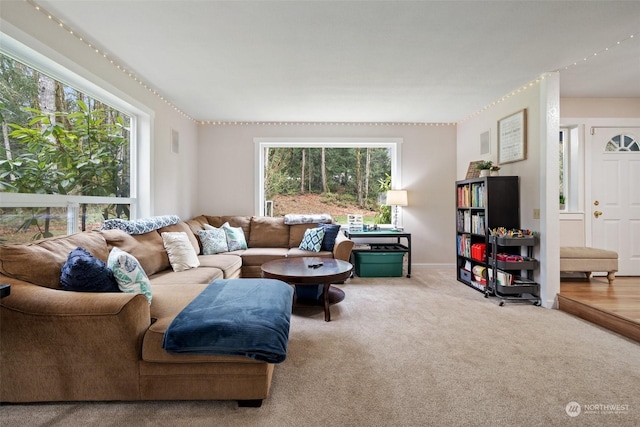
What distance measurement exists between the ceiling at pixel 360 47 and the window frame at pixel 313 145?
1023 millimetres

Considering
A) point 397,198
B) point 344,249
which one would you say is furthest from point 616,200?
point 344,249

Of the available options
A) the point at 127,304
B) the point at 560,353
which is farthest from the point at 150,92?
the point at 560,353

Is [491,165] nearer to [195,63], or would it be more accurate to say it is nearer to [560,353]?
[560,353]

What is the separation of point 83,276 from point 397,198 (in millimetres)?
4092

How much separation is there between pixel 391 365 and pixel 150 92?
12.7ft

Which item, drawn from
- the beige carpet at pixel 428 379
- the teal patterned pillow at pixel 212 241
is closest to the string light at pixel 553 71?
the beige carpet at pixel 428 379

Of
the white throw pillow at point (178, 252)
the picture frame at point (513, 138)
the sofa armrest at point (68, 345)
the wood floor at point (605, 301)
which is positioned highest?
the picture frame at point (513, 138)

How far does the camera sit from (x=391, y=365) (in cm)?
202

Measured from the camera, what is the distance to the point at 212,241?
13.1ft

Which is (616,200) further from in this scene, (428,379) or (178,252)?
(178,252)

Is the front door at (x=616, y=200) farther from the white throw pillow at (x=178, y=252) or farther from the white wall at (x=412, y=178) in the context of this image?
the white throw pillow at (x=178, y=252)

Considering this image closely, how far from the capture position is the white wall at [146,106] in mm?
1993

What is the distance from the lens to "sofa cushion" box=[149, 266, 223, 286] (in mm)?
2607

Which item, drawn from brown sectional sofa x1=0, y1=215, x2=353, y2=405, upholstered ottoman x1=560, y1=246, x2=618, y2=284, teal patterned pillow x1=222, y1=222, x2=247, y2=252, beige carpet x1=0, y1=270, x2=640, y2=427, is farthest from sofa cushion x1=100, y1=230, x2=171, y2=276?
upholstered ottoman x1=560, y1=246, x2=618, y2=284
